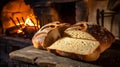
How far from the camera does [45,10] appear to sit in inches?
88.7

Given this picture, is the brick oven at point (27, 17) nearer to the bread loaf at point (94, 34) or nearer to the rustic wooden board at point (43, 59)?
the bread loaf at point (94, 34)

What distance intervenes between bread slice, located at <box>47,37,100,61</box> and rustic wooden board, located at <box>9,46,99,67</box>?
33 mm

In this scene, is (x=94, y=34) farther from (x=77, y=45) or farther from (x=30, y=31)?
(x=30, y=31)

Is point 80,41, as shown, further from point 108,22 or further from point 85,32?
point 108,22

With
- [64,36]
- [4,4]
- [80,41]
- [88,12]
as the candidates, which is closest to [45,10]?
[88,12]

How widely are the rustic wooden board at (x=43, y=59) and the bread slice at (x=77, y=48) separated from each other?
0.11ft

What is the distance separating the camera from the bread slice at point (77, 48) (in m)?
0.94

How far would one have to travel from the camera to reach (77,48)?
3.24ft

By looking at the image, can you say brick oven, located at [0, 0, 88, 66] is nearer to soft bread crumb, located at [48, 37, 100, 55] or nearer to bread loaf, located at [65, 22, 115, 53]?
bread loaf, located at [65, 22, 115, 53]

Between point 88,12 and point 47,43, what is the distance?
37.0 inches

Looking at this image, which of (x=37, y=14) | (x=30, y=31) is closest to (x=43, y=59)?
(x=37, y=14)

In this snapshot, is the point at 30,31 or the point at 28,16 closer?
the point at 30,31

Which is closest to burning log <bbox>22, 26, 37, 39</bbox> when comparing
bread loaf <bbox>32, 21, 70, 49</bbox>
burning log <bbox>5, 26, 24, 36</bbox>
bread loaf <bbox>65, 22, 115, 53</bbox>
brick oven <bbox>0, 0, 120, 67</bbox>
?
brick oven <bbox>0, 0, 120, 67</bbox>

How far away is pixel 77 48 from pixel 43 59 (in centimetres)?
21
